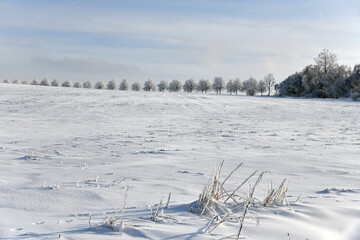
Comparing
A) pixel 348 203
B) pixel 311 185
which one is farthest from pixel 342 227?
pixel 311 185

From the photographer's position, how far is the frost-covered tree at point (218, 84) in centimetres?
10138

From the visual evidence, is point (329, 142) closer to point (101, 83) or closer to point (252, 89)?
point (252, 89)

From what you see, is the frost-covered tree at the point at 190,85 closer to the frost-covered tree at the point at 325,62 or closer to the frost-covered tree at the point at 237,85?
the frost-covered tree at the point at 237,85

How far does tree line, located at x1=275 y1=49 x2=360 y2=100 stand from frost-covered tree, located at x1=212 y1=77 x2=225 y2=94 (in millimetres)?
37193

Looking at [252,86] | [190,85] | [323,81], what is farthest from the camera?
[190,85]

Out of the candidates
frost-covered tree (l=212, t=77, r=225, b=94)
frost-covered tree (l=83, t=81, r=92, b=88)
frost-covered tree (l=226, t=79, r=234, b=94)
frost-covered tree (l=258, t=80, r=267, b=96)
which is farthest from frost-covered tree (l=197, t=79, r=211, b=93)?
frost-covered tree (l=83, t=81, r=92, b=88)

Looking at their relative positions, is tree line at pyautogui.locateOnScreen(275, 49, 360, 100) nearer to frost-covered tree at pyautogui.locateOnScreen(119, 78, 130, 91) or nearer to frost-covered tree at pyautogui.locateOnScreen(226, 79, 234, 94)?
frost-covered tree at pyautogui.locateOnScreen(226, 79, 234, 94)

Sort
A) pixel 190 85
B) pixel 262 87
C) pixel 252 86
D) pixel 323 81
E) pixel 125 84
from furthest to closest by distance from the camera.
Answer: pixel 190 85 < pixel 125 84 < pixel 262 87 < pixel 252 86 < pixel 323 81

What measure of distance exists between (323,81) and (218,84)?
4979cm

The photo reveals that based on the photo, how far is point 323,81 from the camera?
5319 cm

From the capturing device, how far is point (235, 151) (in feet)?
19.8

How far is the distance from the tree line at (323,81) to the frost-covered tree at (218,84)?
1464 inches

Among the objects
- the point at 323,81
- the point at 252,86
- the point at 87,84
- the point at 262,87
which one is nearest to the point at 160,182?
the point at 323,81

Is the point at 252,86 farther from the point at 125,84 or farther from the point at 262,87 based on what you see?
the point at 125,84
